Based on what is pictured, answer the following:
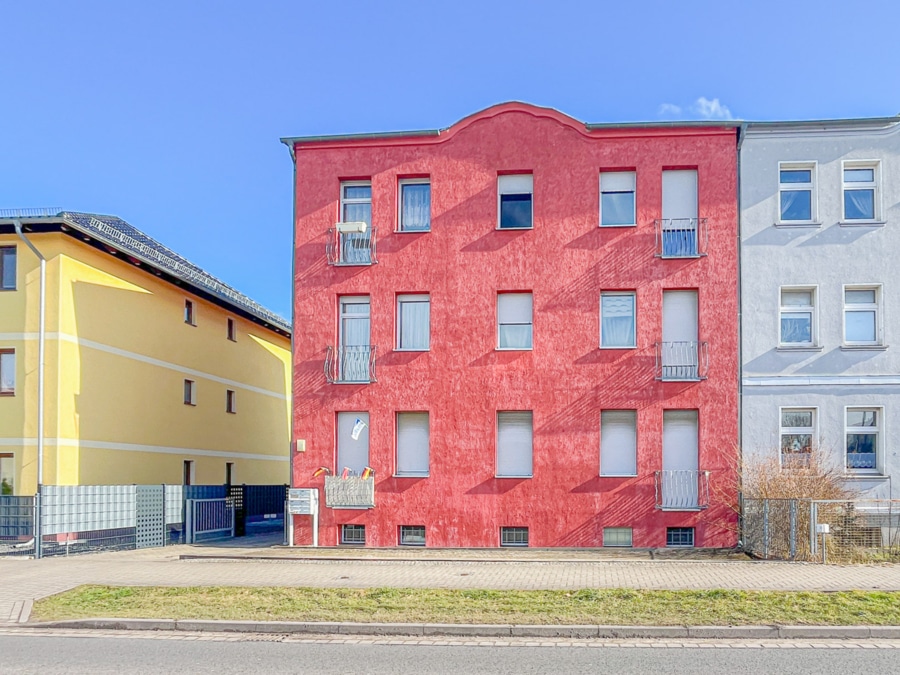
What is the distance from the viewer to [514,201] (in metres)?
23.2

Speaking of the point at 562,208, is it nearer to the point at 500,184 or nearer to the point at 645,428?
the point at 500,184

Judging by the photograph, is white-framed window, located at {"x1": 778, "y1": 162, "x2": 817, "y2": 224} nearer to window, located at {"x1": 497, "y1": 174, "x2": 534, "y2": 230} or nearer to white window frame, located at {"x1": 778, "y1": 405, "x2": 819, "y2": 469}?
white window frame, located at {"x1": 778, "y1": 405, "x2": 819, "y2": 469}

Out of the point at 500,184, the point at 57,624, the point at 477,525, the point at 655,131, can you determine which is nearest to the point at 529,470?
the point at 477,525

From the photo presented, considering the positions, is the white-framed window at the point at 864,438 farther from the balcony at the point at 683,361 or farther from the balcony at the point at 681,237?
the balcony at the point at 681,237

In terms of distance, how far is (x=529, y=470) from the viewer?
22.6 metres

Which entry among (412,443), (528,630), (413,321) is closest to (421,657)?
(528,630)

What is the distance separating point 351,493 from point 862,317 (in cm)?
1339

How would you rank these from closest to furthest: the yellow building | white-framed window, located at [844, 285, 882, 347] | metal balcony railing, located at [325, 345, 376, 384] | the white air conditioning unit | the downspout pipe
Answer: white-framed window, located at [844, 285, 882, 347], the white air conditioning unit, metal balcony railing, located at [325, 345, 376, 384], the downspout pipe, the yellow building

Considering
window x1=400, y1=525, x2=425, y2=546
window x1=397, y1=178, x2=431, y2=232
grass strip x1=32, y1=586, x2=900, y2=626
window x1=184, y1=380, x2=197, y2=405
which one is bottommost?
window x1=400, y1=525, x2=425, y2=546

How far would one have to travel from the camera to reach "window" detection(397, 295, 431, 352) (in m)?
23.2

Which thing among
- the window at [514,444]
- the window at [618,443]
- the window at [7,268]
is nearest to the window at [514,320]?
the window at [514,444]

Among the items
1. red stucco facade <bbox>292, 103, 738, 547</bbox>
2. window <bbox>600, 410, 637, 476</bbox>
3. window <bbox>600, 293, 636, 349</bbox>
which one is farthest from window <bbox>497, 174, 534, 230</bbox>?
window <bbox>600, 410, 637, 476</bbox>

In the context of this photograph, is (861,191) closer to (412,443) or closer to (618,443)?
(618,443)

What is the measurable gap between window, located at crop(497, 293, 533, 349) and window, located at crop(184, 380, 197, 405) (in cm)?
1419
